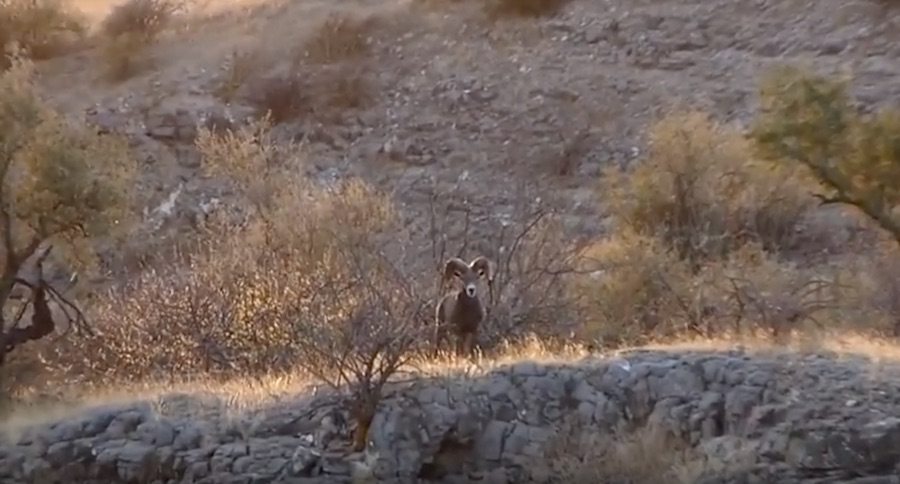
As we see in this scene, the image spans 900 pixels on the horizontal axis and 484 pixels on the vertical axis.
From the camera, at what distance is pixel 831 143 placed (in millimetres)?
23031

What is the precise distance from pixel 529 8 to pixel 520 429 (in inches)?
1178

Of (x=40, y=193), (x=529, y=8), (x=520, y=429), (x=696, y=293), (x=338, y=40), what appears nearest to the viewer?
(x=520, y=429)

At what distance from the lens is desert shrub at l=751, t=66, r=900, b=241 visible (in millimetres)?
23047

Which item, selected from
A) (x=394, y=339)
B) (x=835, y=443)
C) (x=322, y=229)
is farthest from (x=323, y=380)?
(x=322, y=229)

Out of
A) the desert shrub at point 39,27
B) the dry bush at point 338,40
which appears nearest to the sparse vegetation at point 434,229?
the dry bush at point 338,40

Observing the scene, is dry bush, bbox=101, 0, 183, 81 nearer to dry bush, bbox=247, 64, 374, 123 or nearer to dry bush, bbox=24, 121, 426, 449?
dry bush, bbox=247, 64, 374, 123

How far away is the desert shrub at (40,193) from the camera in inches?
771

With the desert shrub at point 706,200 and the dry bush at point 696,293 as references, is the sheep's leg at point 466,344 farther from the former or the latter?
the desert shrub at point 706,200

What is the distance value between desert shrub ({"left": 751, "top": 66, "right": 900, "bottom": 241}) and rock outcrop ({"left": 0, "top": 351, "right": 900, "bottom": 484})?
7.78 metres

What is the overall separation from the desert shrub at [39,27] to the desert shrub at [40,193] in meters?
28.7

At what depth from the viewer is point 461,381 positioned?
51.4ft

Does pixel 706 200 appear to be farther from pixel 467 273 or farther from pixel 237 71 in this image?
pixel 237 71

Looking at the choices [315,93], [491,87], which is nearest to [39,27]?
[315,93]

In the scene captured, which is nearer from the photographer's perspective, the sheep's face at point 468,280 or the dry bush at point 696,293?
the sheep's face at point 468,280
